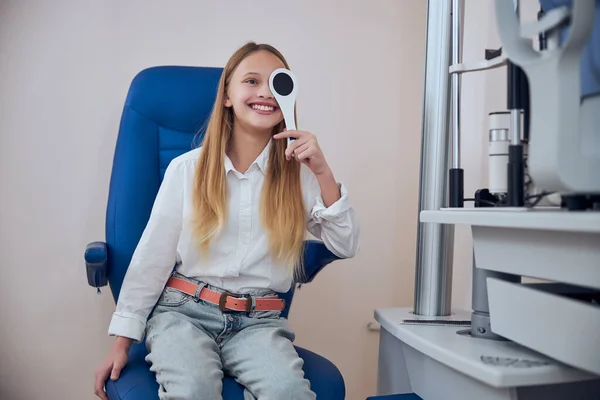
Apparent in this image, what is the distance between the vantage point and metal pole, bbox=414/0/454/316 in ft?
4.29

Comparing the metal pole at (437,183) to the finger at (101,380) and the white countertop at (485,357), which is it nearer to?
the white countertop at (485,357)

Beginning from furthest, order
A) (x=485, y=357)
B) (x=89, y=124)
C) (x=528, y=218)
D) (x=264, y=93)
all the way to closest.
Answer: (x=89, y=124), (x=264, y=93), (x=485, y=357), (x=528, y=218)

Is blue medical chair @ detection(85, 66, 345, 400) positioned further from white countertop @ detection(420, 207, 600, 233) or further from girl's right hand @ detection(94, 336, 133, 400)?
white countertop @ detection(420, 207, 600, 233)

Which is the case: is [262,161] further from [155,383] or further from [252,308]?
[155,383]

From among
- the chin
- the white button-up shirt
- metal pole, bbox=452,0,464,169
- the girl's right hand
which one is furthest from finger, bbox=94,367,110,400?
metal pole, bbox=452,0,464,169

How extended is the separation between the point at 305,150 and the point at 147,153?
1.25 feet

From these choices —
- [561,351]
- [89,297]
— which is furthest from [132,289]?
[561,351]

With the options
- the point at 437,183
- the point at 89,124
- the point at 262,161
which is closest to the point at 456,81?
the point at 437,183

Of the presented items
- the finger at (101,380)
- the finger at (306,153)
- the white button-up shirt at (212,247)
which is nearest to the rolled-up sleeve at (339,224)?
the white button-up shirt at (212,247)

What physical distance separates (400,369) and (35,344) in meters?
0.96

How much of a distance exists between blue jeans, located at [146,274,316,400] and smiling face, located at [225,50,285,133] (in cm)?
36

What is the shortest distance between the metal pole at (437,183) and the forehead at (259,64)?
1.13 feet

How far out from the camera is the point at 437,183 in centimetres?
131

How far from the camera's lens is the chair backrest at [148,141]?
1284 millimetres
